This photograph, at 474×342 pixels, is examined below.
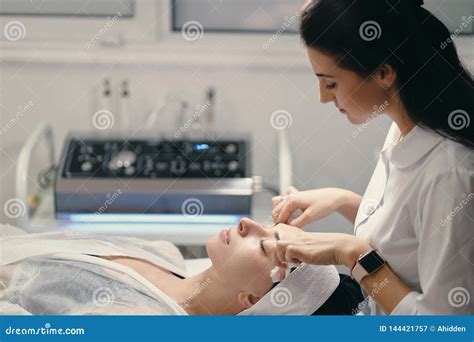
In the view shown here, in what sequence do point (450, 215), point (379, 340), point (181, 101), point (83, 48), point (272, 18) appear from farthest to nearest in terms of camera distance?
point (181, 101) → point (83, 48) → point (272, 18) → point (379, 340) → point (450, 215)

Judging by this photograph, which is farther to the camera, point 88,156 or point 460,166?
point 88,156

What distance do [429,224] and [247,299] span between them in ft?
1.36

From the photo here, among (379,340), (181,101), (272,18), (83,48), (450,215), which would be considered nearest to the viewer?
(450,215)

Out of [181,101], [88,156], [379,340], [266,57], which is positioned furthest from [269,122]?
[379,340]

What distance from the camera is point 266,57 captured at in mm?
1545

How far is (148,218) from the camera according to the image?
155cm

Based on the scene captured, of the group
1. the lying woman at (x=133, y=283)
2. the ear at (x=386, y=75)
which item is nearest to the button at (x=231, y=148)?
the lying woman at (x=133, y=283)

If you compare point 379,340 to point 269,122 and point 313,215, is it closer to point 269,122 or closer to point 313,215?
point 313,215

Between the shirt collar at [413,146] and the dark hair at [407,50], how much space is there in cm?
1

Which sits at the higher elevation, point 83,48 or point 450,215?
point 450,215

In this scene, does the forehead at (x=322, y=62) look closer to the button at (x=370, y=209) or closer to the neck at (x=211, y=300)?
the button at (x=370, y=209)

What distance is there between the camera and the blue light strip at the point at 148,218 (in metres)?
1.51

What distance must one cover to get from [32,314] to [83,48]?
574 mm

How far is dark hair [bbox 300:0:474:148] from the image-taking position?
44.6 inches
